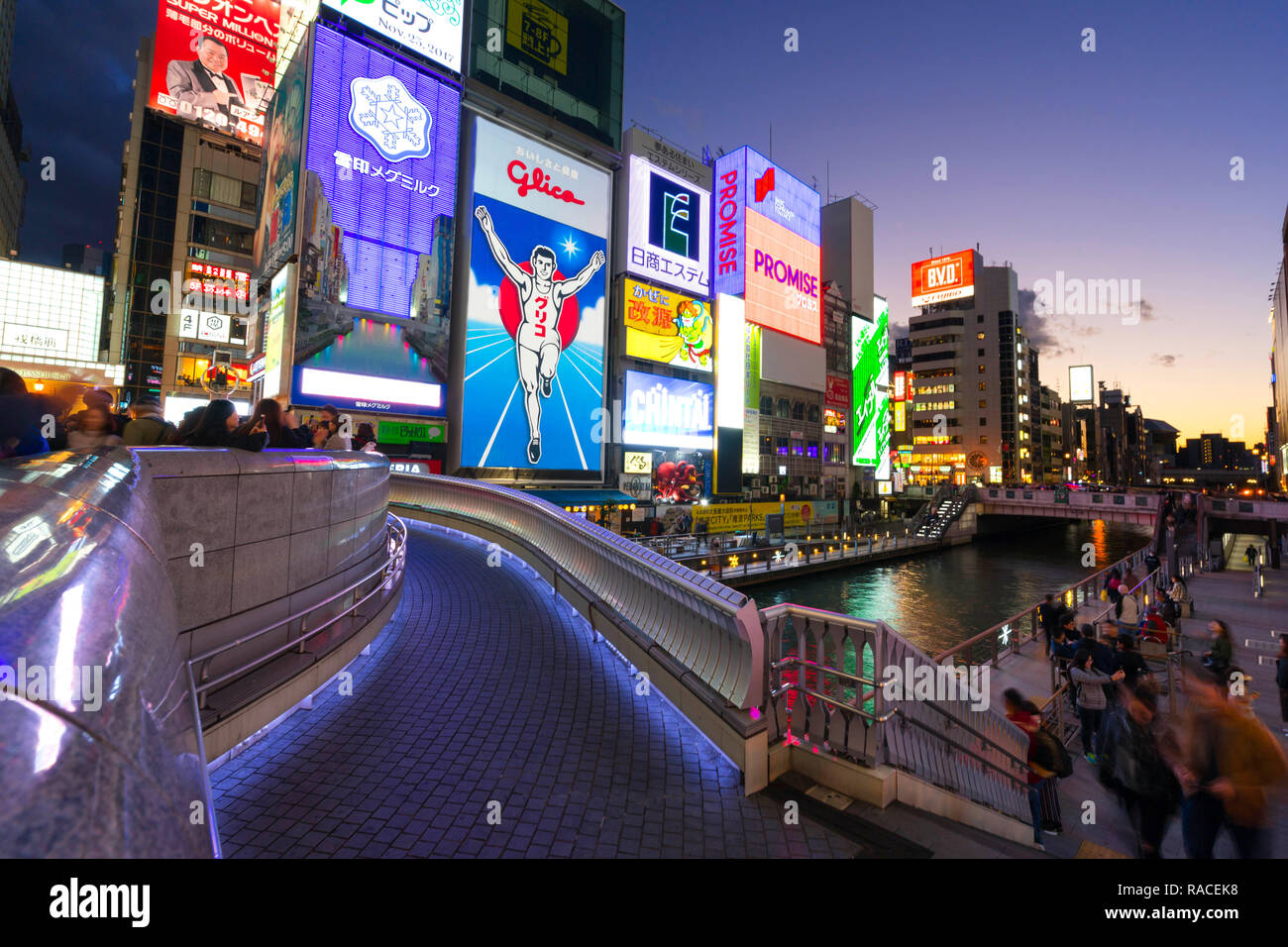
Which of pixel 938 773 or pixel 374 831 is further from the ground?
pixel 374 831

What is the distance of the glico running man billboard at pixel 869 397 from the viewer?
249ft

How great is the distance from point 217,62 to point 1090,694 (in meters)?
73.8

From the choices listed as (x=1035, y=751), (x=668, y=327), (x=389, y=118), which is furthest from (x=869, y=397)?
(x=1035, y=751)

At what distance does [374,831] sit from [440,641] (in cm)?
372

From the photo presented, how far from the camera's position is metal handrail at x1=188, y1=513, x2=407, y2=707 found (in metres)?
4.09

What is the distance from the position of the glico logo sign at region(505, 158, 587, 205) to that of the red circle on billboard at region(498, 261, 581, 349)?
17.9ft

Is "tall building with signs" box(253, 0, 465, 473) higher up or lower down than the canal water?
higher up

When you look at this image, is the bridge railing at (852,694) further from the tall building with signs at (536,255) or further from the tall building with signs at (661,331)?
the tall building with signs at (661,331)

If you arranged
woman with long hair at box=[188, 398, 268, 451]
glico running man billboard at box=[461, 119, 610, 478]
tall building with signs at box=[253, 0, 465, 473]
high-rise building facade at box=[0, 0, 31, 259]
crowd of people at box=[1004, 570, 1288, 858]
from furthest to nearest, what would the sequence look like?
high-rise building facade at box=[0, 0, 31, 259] → glico running man billboard at box=[461, 119, 610, 478] → tall building with signs at box=[253, 0, 465, 473] → woman with long hair at box=[188, 398, 268, 451] → crowd of people at box=[1004, 570, 1288, 858]

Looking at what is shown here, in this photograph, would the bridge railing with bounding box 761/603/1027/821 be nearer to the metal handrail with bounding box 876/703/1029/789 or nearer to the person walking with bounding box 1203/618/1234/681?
the metal handrail with bounding box 876/703/1029/789

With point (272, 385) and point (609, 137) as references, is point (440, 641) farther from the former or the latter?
point (609, 137)

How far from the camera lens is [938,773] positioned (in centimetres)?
537

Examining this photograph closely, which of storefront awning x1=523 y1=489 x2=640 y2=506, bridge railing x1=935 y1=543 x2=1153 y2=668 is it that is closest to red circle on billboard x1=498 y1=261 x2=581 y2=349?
storefront awning x1=523 y1=489 x2=640 y2=506
